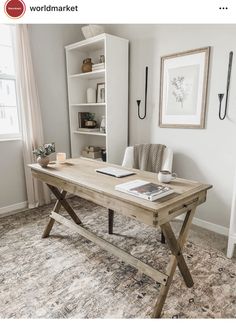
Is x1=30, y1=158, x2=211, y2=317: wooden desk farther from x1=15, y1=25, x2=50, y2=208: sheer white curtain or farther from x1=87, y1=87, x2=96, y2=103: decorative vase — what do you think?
x1=87, y1=87, x2=96, y2=103: decorative vase

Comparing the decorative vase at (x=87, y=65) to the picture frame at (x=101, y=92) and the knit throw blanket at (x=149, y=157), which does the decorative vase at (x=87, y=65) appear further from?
the knit throw blanket at (x=149, y=157)

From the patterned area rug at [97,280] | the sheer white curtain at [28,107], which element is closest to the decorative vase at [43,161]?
the patterned area rug at [97,280]

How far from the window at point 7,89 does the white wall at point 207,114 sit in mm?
1365

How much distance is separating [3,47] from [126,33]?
152cm

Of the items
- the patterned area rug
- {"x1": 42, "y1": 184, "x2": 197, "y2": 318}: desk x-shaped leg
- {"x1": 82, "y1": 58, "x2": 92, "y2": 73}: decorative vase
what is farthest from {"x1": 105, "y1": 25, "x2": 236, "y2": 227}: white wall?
{"x1": 42, "y1": 184, "x2": 197, "y2": 318}: desk x-shaped leg

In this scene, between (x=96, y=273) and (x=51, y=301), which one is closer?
(x=51, y=301)

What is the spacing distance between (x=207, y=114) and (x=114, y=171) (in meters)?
1.18

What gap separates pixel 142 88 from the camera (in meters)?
2.87

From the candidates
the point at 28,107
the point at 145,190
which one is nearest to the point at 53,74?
the point at 28,107
